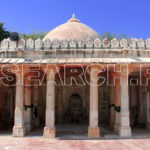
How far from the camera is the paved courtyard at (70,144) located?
7.95 m

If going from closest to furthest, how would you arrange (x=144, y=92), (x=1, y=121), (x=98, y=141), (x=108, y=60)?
(x=98, y=141) < (x=108, y=60) < (x=1, y=121) < (x=144, y=92)

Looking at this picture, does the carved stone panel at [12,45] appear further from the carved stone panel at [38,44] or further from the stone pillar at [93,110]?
the stone pillar at [93,110]

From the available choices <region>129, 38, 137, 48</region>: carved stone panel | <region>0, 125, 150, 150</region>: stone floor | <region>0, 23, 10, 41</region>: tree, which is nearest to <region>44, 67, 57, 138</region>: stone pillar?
<region>0, 125, 150, 150</region>: stone floor

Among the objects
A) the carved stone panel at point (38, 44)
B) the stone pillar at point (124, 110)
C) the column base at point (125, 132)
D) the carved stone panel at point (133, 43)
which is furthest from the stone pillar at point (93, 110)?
the carved stone panel at point (38, 44)

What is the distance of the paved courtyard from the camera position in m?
7.95

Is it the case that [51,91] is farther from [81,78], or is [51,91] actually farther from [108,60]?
[81,78]

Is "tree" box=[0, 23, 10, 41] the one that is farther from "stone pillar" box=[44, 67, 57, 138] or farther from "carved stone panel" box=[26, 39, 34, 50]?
"stone pillar" box=[44, 67, 57, 138]

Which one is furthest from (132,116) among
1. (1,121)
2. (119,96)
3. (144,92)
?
(1,121)

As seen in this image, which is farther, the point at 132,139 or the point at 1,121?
the point at 1,121

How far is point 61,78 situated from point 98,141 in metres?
6.09

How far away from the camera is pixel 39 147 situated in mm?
8047

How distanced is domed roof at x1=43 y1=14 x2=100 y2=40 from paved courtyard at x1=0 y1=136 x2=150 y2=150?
675 centimetres

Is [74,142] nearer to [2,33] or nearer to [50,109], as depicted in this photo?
[50,109]

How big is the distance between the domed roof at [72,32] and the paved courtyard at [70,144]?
6.75m
